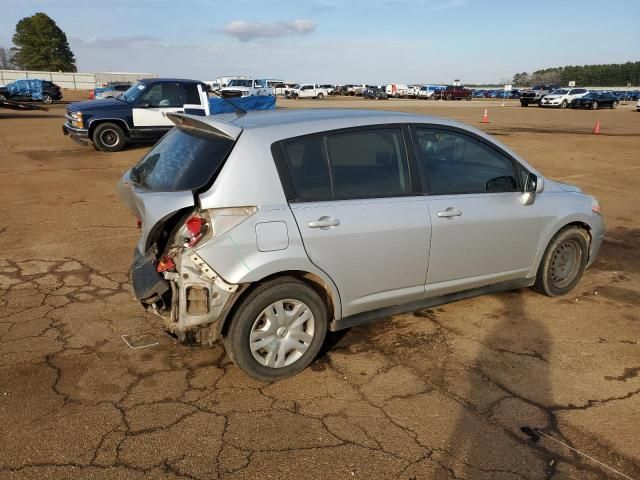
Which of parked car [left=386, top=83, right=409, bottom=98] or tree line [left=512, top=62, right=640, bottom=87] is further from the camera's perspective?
tree line [left=512, top=62, right=640, bottom=87]

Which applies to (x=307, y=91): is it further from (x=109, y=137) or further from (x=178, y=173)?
(x=178, y=173)

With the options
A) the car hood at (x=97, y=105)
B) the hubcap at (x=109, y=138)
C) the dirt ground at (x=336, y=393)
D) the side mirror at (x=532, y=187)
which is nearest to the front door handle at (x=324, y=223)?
the dirt ground at (x=336, y=393)

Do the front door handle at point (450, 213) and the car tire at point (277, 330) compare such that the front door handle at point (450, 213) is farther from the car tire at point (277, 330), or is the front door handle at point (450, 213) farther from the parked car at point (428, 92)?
the parked car at point (428, 92)

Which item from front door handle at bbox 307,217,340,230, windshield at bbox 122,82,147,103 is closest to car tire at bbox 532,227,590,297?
front door handle at bbox 307,217,340,230

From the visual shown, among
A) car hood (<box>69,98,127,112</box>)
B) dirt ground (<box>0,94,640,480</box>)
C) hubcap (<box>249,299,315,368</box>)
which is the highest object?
car hood (<box>69,98,127,112</box>)

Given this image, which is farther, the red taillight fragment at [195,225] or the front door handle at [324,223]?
the front door handle at [324,223]

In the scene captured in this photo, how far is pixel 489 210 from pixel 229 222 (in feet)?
6.77

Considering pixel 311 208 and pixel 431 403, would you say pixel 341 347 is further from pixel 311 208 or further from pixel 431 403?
pixel 311 208

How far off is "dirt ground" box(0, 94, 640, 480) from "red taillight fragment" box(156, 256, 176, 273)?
28.9 inches

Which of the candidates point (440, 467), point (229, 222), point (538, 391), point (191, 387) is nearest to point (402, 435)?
point (440, 467)

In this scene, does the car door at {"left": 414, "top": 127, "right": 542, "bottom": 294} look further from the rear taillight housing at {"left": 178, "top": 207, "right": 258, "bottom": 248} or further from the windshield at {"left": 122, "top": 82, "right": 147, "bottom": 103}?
the windshield at {"left": 122, "top": 82, "right": 147, "bottom": 103}

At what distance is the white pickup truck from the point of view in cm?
5500

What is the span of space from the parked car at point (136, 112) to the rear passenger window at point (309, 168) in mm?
10024

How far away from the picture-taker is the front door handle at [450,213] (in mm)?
3639
